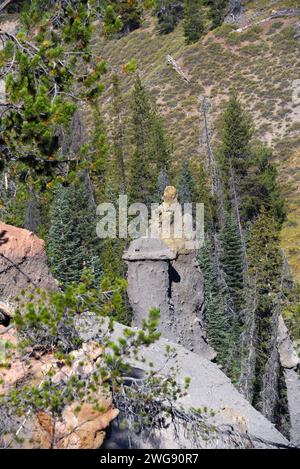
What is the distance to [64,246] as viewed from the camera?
103ft

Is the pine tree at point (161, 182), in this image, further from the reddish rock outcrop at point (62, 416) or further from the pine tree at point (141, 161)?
the reddish rock outcrop at point (62, 416)

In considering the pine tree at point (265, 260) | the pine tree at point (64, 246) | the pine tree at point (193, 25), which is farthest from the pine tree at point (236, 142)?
the pine tree at point (193, 25)

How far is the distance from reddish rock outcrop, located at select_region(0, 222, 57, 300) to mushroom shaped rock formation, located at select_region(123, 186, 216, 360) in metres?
8.88

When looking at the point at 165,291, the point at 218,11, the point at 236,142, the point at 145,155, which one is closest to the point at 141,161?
the point at 145,155

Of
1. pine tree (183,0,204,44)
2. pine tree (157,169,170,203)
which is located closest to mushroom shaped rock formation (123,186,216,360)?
pine tree (157,169,170,203)

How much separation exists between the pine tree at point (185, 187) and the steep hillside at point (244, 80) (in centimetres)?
1141

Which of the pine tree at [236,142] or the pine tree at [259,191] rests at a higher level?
the pine tree at [236,142]

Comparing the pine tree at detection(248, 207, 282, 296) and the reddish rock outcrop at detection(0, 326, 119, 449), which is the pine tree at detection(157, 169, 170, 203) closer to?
the pine tree at detection(248, 207, 282, 296)

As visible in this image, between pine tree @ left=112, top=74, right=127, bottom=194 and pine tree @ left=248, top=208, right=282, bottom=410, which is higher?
pine tree @ left=112, top=74, right=127, bottom=194

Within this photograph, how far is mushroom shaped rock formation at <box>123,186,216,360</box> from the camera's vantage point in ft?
64.8

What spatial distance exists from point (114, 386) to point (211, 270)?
2706cm

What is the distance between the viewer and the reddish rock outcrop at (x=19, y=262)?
9.69 metres

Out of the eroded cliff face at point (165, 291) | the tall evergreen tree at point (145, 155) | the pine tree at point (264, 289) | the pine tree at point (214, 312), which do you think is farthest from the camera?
the tall evergreen tree at point (145, 155)

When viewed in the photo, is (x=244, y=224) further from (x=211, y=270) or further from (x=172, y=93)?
(x=172, y=93)
